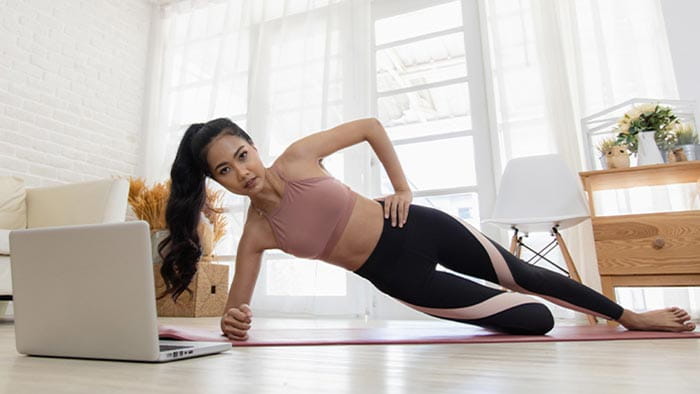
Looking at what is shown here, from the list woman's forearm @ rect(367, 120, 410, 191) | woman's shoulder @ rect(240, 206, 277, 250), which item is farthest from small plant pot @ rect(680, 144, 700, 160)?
woman's shoulder @ rect(240, 206, 277, 250)

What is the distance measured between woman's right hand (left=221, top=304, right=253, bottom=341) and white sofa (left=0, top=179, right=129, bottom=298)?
1590 millimetres

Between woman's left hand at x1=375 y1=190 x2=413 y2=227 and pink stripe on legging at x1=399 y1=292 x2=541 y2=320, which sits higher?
woman's left hand at x1=375 y1=190 x2=413 y2=227

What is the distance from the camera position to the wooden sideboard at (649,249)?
1.60 m

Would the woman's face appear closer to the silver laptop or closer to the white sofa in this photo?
the silver laptop

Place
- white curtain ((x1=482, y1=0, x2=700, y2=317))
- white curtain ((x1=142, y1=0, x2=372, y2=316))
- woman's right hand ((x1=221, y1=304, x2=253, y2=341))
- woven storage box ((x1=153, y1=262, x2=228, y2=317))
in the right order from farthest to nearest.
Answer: white curtain ((x1=142, y1=0, x2=372, y2=316))
woven storage box ((x1=153, y1=262, x2=228, y2=317))
white curtain ((x1=482, y1=0, x2=700, y2=317))
woman's right hand ((x1=221, y1=304, x2=253, y2=341))

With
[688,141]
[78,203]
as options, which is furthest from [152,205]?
[688,141]

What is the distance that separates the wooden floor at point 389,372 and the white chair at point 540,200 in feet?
3.34

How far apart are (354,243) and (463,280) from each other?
1.04 feet

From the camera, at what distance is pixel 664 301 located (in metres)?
2.10

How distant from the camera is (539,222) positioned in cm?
192

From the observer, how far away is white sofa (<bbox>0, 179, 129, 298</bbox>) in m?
2.46

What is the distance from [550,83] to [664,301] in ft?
4.00

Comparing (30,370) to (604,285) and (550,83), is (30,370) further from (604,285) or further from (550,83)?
(550,83)

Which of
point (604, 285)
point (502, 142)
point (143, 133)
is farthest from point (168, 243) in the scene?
point (143, 133)
